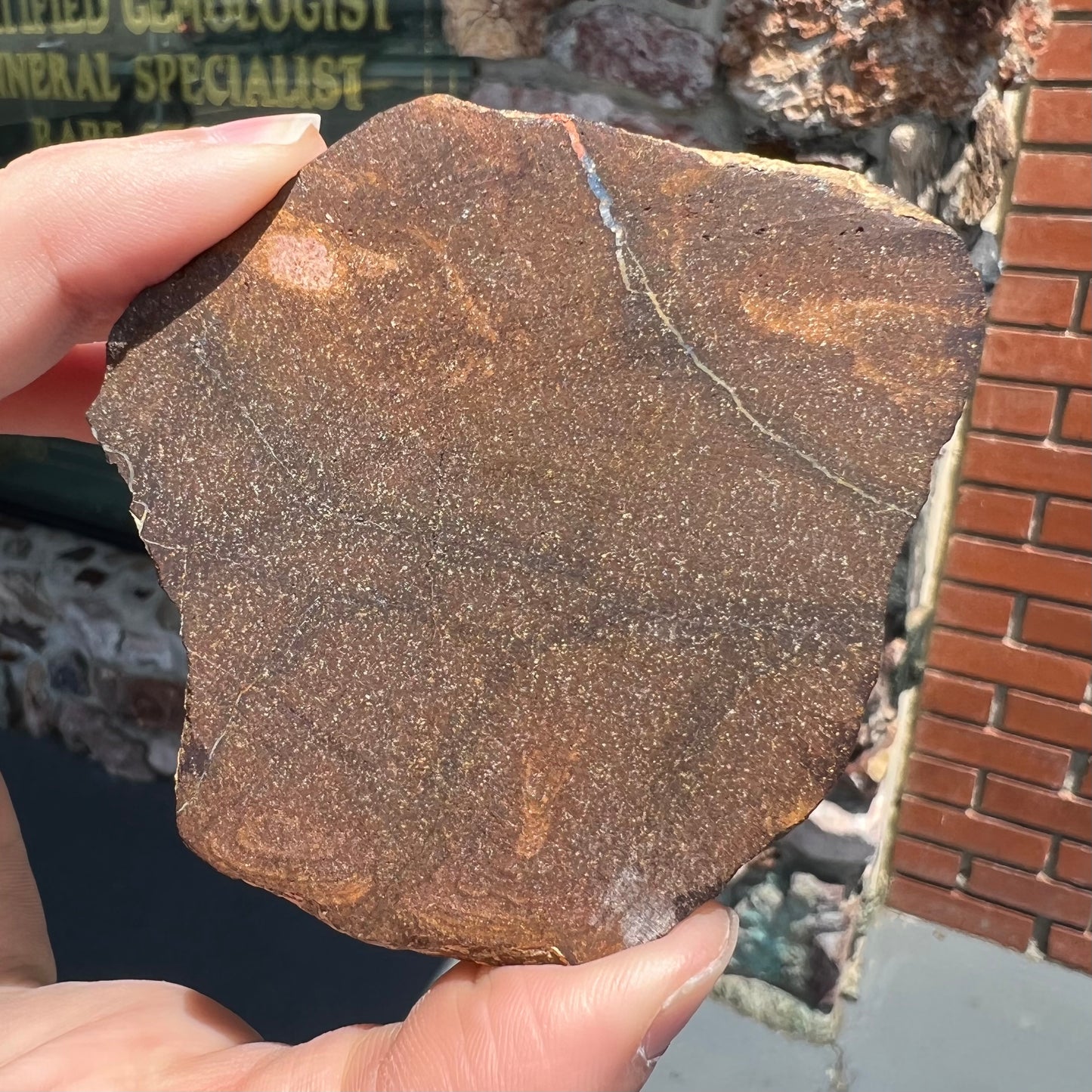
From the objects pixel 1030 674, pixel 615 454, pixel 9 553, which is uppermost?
pixel 615 454

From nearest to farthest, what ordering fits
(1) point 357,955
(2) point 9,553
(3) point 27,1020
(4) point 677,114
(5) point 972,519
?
(3) point 27,1020
(4) point 677,114
(5) point 972,519
(1) point 357,955
(2) point 9,553

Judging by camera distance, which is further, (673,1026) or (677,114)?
(677,114)

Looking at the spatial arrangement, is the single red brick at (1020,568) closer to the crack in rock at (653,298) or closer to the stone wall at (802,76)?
the stone wall at (802,76)

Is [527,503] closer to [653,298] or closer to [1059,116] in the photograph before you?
[653,298]

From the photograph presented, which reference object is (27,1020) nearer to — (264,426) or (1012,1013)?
(264,426)

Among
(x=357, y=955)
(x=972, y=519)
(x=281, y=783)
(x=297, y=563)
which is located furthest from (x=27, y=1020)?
(x=972, y=519)

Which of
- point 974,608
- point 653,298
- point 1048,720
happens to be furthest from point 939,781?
point 653,298

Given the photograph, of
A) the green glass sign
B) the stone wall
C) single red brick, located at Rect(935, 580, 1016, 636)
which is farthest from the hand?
single red brick, located at Rect(935, 580, 1016, 636)
